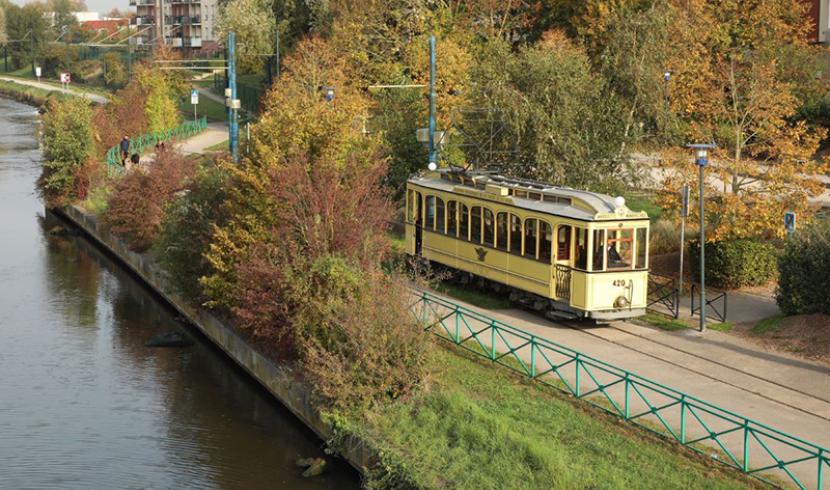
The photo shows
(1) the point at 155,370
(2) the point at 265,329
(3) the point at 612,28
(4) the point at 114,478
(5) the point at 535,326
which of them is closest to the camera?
(4) the point at 114,478

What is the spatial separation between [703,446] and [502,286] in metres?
11.9

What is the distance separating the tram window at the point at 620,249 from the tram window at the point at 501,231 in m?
3.43

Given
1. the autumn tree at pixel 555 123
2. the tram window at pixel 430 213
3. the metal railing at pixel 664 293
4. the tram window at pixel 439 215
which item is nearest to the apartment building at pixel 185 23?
the autumn tree at pixel 555 123

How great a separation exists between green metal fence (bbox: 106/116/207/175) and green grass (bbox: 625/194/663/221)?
23248 millimetres

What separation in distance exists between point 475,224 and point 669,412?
36.4 ft

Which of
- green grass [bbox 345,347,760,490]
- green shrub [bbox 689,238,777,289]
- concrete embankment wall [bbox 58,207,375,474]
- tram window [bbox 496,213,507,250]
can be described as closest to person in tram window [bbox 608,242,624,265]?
tram window [bbox 496,213,507,250]

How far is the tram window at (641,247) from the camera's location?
2814 cm

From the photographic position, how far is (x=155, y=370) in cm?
3091

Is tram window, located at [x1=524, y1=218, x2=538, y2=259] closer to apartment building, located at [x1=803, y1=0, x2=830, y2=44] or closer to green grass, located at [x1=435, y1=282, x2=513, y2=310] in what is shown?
green grass, located at [x1=435, y1=282, x2=513, y2=310]

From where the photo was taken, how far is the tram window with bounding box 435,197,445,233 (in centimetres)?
3359

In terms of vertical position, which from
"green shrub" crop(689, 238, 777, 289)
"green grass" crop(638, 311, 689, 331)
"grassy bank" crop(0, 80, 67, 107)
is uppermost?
"grassy bank" crop(0, 80, 67, 107)

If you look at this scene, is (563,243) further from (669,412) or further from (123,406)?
(123,406)

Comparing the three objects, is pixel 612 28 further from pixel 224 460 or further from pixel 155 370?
pixel 224 460

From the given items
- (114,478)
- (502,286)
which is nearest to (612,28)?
(502,286)
